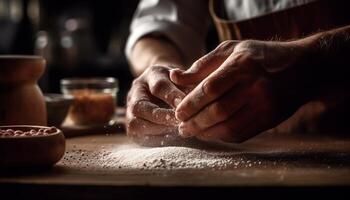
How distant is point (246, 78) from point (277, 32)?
1.95 feet

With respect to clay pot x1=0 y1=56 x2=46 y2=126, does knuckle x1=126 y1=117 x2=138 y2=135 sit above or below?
below

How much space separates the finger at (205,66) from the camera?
1.22m

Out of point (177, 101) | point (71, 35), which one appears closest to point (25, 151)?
point (177, 101)

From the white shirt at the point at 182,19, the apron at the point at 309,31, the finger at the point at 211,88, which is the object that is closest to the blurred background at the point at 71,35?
A: the white shirt at the point at 182,19

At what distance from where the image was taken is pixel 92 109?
1.65 m

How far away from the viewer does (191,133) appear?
1210mm

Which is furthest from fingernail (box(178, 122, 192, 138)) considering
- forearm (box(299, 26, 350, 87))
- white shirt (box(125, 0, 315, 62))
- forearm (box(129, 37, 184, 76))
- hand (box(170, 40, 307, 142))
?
white shirt (box(125, 0, 315, 62))

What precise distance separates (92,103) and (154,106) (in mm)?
408

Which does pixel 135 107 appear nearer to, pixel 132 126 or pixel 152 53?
pixel 132 126

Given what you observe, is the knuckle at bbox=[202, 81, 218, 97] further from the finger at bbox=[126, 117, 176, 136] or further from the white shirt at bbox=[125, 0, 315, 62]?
the white shirt at bbox=[125, 0, 315, 62]

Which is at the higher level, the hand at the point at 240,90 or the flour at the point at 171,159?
the hand at the point at 240,90

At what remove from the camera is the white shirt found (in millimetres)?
1938

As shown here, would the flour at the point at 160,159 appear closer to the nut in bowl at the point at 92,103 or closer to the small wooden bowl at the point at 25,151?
the small wooden bowl at the point at 25,151

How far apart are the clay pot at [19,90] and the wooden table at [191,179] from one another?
18 centimetres
